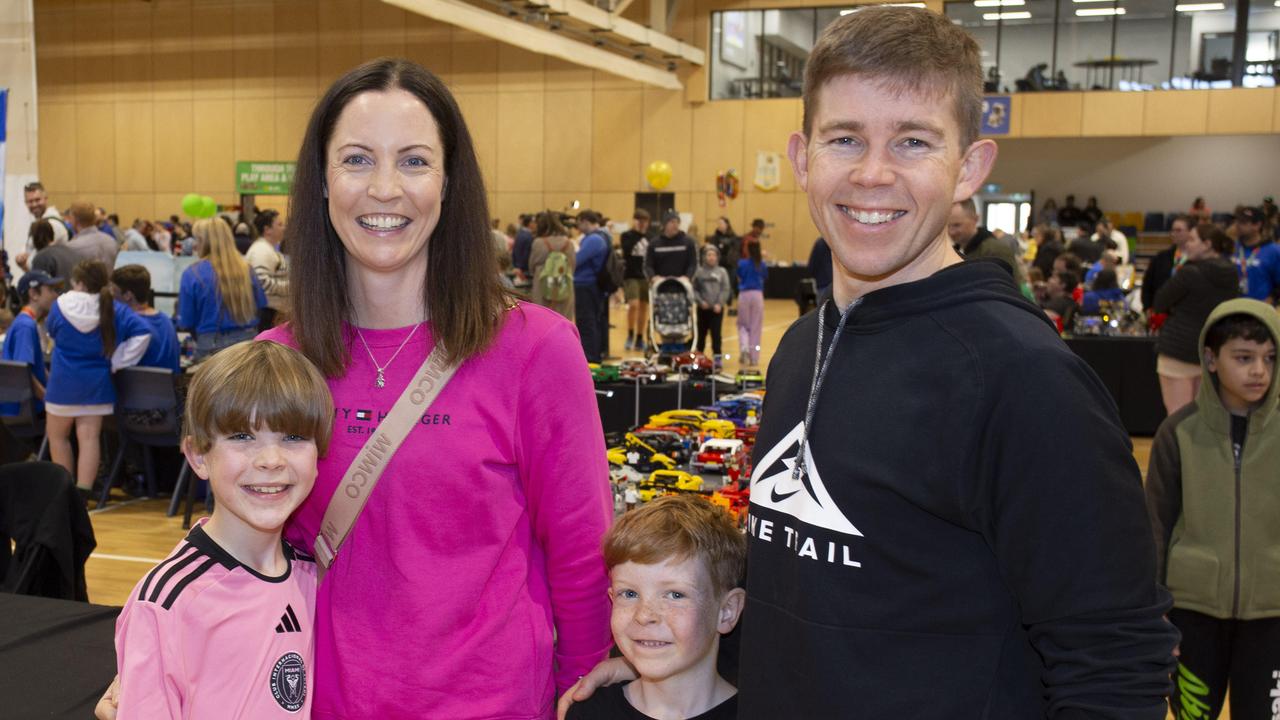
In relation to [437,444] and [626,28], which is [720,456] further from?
[626,28]

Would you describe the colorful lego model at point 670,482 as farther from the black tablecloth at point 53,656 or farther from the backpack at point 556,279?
the backpack at point 556,279

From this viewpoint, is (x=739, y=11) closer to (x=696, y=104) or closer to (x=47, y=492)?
(x=696, y=104)

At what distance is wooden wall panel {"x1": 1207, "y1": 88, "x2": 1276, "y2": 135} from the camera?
21.2 m

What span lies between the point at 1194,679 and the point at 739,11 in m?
21.7

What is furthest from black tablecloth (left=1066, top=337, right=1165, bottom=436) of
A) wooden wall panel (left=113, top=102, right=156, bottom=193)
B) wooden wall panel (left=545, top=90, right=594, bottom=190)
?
wooden wall panel (left=113, top=102, right=156, bottom=193)

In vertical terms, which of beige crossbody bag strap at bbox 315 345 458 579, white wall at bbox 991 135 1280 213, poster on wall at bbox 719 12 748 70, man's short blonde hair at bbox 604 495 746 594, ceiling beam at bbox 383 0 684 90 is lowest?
man's short blonde hair at bbox 604 495 746 594

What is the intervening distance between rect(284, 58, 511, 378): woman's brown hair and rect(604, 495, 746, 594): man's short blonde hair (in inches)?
16.5

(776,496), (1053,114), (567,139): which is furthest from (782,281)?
(776,496)

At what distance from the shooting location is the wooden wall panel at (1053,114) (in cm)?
2212

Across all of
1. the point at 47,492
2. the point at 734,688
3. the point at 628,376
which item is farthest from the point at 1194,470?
the point at 628,376

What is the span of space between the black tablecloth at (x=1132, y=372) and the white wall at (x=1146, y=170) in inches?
617

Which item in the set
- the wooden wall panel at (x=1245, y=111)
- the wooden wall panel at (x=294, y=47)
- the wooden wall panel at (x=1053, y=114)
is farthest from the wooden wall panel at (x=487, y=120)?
the wooden wall panel at (x=1245, y=111)

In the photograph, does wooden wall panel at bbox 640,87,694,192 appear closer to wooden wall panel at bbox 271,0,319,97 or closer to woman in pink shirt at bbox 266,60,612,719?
wooden wall panel at bbox 271,0,319,97

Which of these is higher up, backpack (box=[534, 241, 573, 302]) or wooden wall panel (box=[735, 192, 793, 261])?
wooden wall panel (box=[735, 192, 793, 261])
